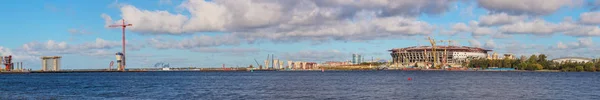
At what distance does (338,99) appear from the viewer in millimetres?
47062

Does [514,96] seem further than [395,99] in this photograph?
Yes

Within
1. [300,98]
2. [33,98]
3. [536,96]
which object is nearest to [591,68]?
[536,96]

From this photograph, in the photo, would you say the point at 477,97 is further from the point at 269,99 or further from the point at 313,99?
the point at 269,99

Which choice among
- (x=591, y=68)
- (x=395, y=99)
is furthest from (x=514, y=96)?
(x=591, y=68)

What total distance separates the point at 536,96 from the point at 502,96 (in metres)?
3.06

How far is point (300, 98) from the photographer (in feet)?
160

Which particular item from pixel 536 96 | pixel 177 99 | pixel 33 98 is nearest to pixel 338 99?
pixel 177 99

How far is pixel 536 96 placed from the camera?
2014 inches

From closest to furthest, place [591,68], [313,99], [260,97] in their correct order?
[313,99]
[260,97]
[591,68]

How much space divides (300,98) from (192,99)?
28.2 ft

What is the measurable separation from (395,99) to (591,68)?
176 m

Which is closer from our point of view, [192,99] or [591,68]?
[192,99]

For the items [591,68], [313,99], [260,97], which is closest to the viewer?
[313,99]

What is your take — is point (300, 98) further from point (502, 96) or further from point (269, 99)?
point (502, 96)
